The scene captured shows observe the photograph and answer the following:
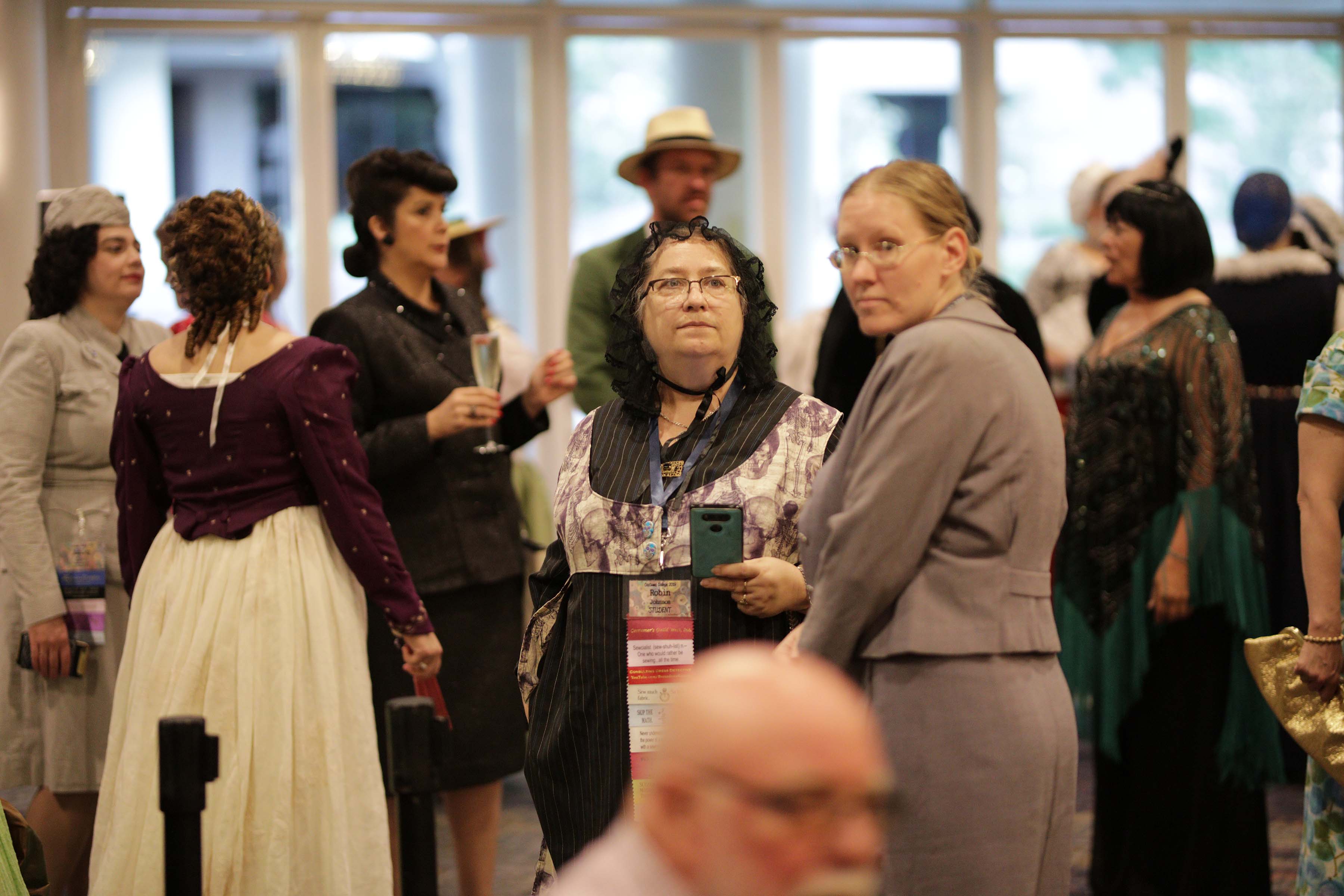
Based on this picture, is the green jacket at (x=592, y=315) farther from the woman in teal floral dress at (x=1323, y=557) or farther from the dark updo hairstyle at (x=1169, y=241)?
the woman in teal floral dress at (x=1323, y=557)

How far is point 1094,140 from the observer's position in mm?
6762

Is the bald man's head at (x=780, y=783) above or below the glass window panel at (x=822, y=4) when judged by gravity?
below

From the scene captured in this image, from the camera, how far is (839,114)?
21.6 feet

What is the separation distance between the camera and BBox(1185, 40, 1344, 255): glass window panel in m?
6.85

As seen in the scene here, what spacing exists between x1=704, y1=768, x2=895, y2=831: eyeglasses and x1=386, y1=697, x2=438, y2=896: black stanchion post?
0.71 m

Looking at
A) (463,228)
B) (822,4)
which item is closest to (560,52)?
(822,4)

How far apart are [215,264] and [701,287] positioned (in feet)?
3.30

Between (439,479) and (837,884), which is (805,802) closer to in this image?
(837,884)

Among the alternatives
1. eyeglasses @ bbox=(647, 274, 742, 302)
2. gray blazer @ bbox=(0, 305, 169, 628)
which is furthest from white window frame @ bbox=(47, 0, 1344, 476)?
eyeglasses @ bbox=(647, 274, 742, 302)

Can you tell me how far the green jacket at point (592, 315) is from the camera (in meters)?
3.79

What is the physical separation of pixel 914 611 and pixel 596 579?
2.14 ft

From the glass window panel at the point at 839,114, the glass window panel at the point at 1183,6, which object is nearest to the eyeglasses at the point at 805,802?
the glass window panel at the point at 839,114

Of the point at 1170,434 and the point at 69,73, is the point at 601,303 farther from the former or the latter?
the point at 69,73

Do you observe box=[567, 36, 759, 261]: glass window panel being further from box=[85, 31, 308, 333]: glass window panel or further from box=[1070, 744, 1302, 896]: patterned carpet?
box=[1070, 744, 1302, 896]: patterned carpet
